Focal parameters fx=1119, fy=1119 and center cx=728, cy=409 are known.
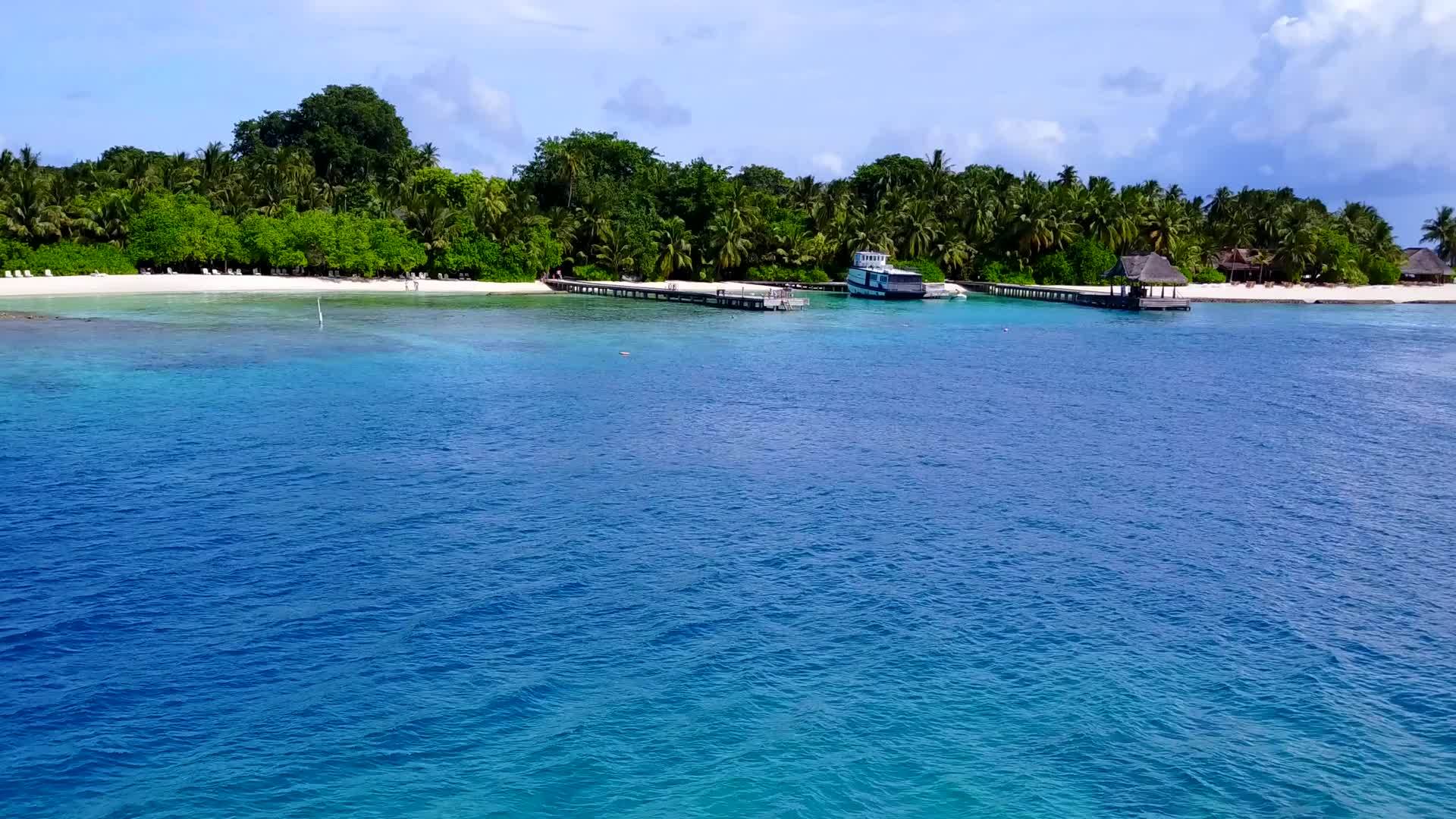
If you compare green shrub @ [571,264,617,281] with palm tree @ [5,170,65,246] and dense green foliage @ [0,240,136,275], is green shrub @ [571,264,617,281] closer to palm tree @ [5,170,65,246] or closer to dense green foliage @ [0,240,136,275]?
dense green foliage @ [0,240,136,275]

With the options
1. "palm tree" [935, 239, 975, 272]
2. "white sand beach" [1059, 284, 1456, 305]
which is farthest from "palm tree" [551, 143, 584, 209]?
"white sand beach" [1059, 284, 1456, 305]

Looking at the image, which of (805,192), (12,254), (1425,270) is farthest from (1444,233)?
(12,254)

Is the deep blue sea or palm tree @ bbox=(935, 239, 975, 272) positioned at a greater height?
palm tree @ bbox=(935, 239, 975, 272)

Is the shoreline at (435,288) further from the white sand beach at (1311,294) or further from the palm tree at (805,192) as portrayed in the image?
the palm tree at (805,192)

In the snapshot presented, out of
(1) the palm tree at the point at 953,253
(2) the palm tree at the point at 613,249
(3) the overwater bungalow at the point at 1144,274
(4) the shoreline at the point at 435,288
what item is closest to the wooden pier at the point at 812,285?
(4) the shoreline at the point at 435,288

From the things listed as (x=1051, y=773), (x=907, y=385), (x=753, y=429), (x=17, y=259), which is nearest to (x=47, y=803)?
(x=1051, y=773)

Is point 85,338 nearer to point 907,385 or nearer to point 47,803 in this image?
point 907,385
